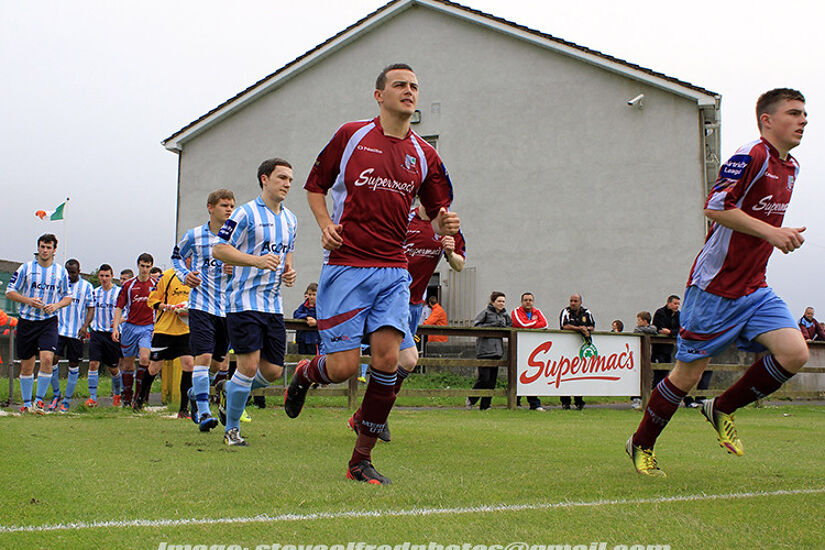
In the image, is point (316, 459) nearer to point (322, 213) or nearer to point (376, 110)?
point (322, 213)

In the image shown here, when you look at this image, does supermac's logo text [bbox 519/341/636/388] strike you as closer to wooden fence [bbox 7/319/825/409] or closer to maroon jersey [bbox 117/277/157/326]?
wooden fence [bbox 7/319/825/409]

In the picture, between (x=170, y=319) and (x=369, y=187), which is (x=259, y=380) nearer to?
(x=369, y=187)

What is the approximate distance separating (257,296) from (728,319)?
3725 mm

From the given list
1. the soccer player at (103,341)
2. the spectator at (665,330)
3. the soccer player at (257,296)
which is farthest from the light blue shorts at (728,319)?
the spectator at (665,330)

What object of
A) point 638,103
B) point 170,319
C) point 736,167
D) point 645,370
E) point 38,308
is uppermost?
point 638,103

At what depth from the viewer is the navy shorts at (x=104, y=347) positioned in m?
13.5

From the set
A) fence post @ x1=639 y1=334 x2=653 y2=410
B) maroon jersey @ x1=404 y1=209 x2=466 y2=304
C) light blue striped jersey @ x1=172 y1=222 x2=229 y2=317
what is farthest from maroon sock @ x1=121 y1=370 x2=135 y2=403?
fence post @ x1=639 y1=334 x2=653 y2=410

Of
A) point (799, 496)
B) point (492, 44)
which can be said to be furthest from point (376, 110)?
point (799, 496)

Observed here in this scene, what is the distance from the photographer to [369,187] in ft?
16.1

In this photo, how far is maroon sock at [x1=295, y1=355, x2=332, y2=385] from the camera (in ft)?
18.2

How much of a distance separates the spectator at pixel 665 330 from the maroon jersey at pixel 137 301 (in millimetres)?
9013

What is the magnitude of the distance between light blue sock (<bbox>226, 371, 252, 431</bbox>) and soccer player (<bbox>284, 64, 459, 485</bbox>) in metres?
1.93

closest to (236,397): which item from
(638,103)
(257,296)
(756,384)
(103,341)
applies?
(257,296)

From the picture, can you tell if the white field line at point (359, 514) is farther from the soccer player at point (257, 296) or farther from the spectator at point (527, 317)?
the spectator at point (527, 317)
